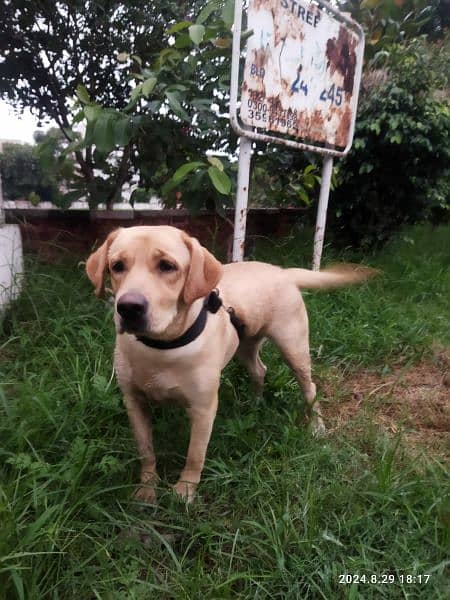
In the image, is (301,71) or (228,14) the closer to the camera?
(228,14)

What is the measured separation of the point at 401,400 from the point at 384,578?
137 centimetres

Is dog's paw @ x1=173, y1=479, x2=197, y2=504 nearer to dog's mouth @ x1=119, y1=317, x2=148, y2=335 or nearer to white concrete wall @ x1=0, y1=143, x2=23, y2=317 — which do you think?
dog's mouth @ x1=119, y1=317, x2=148, y2=335

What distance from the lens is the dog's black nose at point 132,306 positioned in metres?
1.45

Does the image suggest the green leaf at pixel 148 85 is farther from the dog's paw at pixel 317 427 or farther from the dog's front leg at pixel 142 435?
the dog's paw at pixel 317 427

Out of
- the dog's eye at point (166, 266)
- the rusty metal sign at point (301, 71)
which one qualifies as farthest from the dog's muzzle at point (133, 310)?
the rusty metal sign at point (301, 71)

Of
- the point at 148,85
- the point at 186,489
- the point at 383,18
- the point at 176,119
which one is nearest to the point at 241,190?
the point at 176,119

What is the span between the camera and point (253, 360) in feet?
8.71

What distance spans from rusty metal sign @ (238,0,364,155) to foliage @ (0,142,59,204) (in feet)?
6.65

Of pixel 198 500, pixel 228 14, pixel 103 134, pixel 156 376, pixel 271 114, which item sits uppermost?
pixel 228 14

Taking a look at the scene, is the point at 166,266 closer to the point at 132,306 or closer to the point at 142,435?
the point at 132,306

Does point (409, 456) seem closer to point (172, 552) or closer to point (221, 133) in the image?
point (172, 552)

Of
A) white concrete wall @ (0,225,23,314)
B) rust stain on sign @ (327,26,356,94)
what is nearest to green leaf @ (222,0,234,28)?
rust stain on sign @ (327,26,356,94)

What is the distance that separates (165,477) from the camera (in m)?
1.94

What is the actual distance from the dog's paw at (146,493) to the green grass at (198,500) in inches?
1.6
